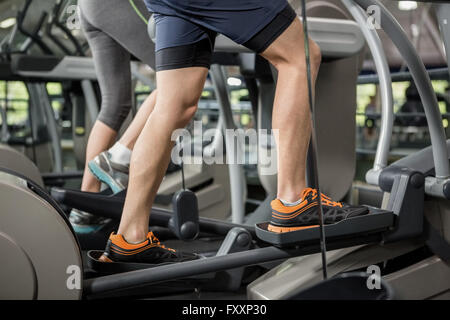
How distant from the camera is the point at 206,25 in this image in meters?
1.27

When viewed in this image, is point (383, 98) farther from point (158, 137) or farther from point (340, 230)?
point (158, 137)

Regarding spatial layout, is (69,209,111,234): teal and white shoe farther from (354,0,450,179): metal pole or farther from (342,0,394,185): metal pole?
(354,0,450,179): metal pole

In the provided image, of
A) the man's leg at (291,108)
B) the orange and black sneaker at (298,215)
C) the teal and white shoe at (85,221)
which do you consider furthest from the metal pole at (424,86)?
the teal and white shoe at (85,221)

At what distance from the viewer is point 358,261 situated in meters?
1.53

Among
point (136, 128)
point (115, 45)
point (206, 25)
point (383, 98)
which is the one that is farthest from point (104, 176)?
point (383, 98)

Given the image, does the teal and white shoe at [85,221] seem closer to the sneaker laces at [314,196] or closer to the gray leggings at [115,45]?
the gray leggings at [115,45]

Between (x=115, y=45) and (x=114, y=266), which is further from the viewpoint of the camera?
(x=115, y=45)

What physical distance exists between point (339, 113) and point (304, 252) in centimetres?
84

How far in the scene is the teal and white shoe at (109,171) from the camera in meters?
1.90

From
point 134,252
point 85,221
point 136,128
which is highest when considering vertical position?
point 136,128

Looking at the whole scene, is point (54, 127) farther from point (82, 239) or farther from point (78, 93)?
point (82, 239)

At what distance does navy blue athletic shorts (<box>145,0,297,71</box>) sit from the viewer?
48.8 inches

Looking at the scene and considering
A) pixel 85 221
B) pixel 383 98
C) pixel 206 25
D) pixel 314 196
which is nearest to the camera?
pixel 206 25

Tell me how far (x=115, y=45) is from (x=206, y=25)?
81cm
